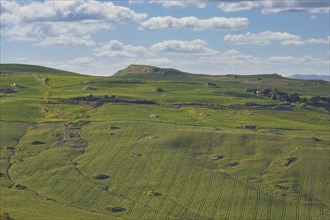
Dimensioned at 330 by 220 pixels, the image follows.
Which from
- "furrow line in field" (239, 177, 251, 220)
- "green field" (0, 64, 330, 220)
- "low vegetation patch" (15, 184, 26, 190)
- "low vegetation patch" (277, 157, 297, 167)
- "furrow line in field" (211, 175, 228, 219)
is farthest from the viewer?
"low vegetation patch" (277, 157, 297, 167)

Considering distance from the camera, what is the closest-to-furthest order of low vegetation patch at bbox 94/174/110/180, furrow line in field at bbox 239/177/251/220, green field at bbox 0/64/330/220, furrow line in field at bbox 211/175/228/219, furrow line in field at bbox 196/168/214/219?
furrow line in field at bbox 239/177/251/220, furrow line in field at bbox 196/168/214/219, furrow line in field at bbox 211/175/228/219, green field at bbox 0/64/330/220, low vegetation patch at bbox 94/174/110/180

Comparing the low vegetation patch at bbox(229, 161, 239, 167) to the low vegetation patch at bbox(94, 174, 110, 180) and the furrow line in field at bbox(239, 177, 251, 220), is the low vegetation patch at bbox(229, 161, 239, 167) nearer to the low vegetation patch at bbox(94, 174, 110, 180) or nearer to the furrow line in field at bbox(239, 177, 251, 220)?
the furrow line in field at bbox(239, 177, 251, 220)

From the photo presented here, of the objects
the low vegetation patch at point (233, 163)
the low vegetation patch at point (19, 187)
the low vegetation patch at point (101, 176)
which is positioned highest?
the low vegetation patch at point (233, 163)

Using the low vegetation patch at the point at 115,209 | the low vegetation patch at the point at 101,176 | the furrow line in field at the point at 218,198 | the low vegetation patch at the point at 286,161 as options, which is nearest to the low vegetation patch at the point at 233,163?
the furrow line in field at the point at 218,198

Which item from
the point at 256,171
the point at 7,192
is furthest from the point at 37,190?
the point at 256,171

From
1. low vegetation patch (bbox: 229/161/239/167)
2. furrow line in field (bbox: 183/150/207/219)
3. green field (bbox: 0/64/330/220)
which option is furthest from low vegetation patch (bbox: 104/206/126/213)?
low vegetation patch (bbox: 229/161/239/167)

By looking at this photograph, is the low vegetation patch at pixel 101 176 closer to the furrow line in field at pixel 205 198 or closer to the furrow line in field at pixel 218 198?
the furrow line in field at pixel 205 198

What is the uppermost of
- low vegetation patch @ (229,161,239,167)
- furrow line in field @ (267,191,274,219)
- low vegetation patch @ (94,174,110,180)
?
low vegetation patch @ (229,161,239,167)

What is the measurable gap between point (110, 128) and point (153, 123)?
14.0 metres

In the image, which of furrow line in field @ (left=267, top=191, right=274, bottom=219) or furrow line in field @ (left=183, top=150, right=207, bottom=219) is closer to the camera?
furrow line in field @ (left=267, top=191, right=274, bottom=219)

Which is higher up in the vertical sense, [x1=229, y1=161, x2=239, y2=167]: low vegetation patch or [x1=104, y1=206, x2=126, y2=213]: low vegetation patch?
[x1=229, y1=161, x2=239, y2=167]: low vegetation patch

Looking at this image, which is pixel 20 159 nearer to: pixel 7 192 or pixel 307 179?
pixel 7 192

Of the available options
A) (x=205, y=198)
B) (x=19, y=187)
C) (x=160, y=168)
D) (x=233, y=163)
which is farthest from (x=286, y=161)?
(x=19, y=187)

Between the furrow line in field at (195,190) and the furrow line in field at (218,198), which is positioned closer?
the furrow line in field at (218,198)
